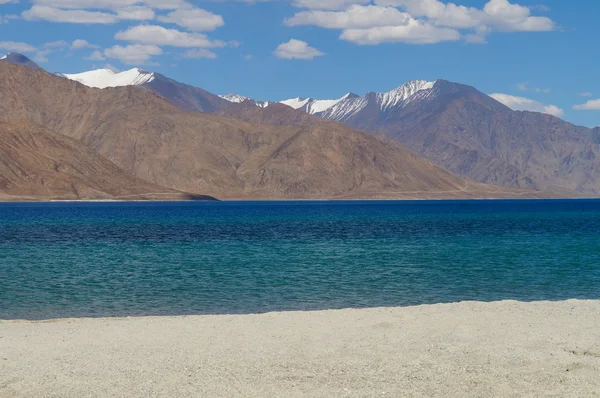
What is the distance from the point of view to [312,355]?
19000 millimetres

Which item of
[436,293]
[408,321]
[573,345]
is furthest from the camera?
[436,293]

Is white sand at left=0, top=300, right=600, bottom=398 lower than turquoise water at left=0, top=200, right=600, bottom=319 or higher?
higher

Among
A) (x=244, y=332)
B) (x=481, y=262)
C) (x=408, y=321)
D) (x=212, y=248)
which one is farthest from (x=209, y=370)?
(x=212, y=248)

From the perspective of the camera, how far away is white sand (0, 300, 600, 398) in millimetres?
15844

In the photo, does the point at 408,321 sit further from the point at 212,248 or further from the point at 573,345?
the point at 212,248

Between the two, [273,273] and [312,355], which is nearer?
[312,355]

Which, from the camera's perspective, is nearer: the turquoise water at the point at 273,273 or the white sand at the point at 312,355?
the white sand at the point at 312,355

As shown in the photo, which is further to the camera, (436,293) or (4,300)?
(436,293)

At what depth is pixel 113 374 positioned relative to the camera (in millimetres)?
16891

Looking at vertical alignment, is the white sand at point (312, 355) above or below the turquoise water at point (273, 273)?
above

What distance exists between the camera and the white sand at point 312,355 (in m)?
15.8

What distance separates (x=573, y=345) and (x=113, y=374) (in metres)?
11.6

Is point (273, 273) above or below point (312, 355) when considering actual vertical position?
below

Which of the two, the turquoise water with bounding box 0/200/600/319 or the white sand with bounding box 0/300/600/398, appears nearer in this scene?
the white sand with bounding box 0/300/600/398
